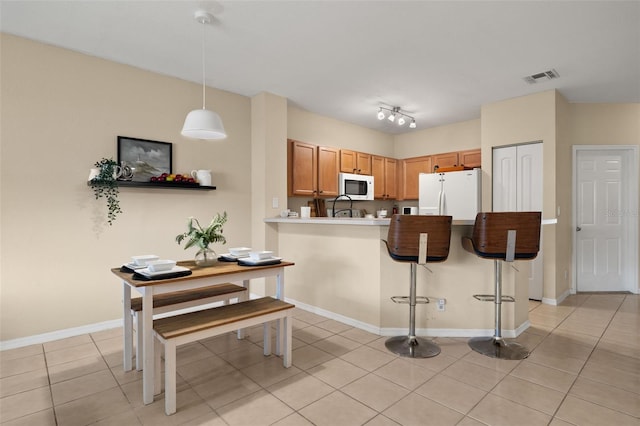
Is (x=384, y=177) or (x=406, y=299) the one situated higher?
(x=384, y=177)

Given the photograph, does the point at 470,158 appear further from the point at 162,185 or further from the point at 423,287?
the point at 162,185

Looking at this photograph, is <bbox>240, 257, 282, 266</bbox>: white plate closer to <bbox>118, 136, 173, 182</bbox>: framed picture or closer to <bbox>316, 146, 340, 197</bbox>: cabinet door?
<bbox>118, 136, 173, 182</bbox>: framed picture

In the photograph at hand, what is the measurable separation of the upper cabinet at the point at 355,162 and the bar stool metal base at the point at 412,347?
2.98m

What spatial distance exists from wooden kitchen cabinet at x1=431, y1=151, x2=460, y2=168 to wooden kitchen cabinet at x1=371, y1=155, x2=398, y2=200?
74cm

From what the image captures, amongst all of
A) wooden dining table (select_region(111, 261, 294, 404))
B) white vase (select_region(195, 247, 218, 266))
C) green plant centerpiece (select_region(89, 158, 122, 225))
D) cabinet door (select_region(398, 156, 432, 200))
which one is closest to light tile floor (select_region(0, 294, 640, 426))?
wooden dining table (select_region(111, 261, 294, 404))

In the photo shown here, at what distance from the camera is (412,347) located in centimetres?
271

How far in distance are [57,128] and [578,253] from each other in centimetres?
624

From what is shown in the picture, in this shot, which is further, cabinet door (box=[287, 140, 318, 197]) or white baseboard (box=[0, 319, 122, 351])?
cabinet door (box=[287, 140, 318, 197])

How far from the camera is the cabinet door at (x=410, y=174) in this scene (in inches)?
231

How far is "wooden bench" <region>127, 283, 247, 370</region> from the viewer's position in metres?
2.30

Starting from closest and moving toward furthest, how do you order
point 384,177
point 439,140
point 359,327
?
1. point 359,327
2. point 439,140
3. point 384,177

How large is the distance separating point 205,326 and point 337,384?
93cm

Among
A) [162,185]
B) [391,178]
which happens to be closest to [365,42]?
[162,185]

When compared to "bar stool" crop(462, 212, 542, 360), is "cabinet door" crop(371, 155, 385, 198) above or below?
above
